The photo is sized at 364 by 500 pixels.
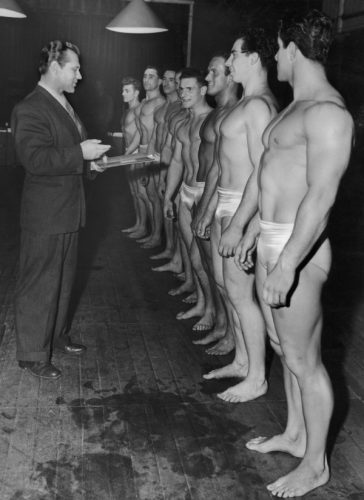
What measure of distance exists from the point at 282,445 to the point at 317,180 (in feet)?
4.16

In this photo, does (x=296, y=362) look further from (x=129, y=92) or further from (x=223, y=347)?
(x=129, y=92)

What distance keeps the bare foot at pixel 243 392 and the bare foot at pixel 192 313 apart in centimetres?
138

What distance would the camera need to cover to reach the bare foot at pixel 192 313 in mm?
4957

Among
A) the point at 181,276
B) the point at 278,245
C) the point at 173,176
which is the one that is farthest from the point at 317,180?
the point at 181,276

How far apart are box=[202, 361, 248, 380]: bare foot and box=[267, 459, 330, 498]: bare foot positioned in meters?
1.14

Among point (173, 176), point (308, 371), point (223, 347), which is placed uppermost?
point (308, 371)

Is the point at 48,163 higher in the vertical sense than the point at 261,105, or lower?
lower

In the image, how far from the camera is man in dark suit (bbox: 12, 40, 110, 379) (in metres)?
3.58

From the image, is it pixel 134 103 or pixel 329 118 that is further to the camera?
pixel 134 103

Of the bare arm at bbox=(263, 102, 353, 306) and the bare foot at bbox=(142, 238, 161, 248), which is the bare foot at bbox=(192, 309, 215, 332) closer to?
the bare arm at bbox=(263, 102, 353, 306)

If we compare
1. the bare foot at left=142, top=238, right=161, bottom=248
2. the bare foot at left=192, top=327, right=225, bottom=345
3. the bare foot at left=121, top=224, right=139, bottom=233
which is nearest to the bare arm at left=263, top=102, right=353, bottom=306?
the bare foot at left=192, top=327, right=225, bottom=345

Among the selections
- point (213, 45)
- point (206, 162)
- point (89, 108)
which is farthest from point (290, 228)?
point (89, 108)

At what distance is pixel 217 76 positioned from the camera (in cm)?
441

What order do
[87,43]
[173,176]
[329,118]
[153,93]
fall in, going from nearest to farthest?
[329,118]
[173,176]
[153,93]
[87,43]
